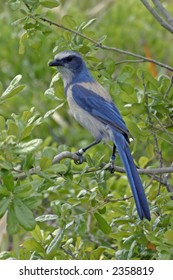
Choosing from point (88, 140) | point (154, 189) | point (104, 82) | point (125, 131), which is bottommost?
point (88, 140)

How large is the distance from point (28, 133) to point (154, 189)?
45.1 inches

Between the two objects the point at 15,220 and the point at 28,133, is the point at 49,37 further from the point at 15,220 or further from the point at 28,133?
the point at 15,220

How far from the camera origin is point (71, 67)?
14.8 feet

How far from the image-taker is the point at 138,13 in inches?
315

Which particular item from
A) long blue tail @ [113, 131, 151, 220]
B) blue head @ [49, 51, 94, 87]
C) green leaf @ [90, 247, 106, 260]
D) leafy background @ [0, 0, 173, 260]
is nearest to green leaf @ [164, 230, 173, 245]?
leafy background @ [0, 0, 173, 260]

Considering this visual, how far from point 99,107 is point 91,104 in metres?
0.08

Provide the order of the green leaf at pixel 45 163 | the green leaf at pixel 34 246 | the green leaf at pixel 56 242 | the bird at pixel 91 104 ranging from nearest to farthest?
the green leaf at pixel 45 163 < the green leaf at pixel 56 242 < the green leaf at pixel 34 246 < the bird at pixel 91 104

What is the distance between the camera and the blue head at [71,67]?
424cm

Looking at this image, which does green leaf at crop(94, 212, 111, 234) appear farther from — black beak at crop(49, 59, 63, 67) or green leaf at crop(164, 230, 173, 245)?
black beak at crop(49, 59, 63, 67)

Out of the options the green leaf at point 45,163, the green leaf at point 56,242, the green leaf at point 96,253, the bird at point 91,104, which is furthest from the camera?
the bird at point 91,104

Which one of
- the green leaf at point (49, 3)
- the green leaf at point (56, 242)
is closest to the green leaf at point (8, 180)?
the green leaf at point (56, 242)

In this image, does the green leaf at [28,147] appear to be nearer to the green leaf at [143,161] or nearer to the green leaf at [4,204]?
the green leaf at [4,204]
